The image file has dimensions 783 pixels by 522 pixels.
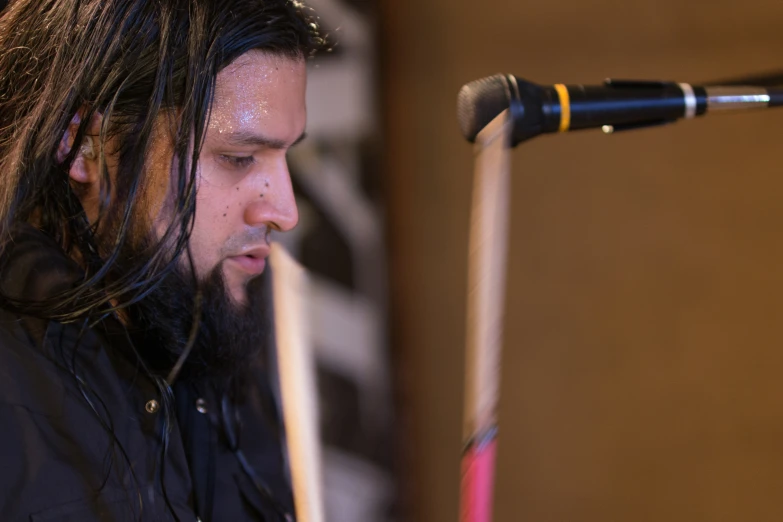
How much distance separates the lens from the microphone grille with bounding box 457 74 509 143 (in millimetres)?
518

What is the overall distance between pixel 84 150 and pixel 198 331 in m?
0.27

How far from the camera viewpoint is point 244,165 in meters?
0.89

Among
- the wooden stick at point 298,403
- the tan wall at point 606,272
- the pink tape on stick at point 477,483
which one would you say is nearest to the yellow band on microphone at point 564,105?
the pink tape on stick at point 477,483

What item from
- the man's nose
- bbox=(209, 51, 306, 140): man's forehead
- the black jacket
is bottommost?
the black jacket

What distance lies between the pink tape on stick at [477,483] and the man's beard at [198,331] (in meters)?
0.53

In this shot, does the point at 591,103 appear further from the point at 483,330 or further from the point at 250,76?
the point at 250,76

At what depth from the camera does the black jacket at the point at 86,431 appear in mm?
658

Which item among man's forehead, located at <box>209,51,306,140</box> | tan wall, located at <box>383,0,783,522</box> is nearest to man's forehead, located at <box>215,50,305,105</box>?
man's forehead, located at <box>209,51,306,140</box>

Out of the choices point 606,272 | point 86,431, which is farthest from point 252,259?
point 606,272

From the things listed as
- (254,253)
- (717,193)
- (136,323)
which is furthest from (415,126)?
(136,323)

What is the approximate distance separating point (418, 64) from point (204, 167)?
2.90 ft

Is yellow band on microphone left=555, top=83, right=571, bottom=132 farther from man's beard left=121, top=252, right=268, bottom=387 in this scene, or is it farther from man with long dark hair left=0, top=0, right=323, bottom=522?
man's beard left=121, top=252, right=268, bottom=387

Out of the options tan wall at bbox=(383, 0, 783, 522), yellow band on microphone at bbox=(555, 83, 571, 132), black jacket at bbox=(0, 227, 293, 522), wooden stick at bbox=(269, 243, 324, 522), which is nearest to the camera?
yellow band on microphone at bbox=(555, 83, 571, 132)

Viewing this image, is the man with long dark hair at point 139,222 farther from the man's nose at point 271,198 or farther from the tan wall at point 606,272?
the tan wall at point 606,272
